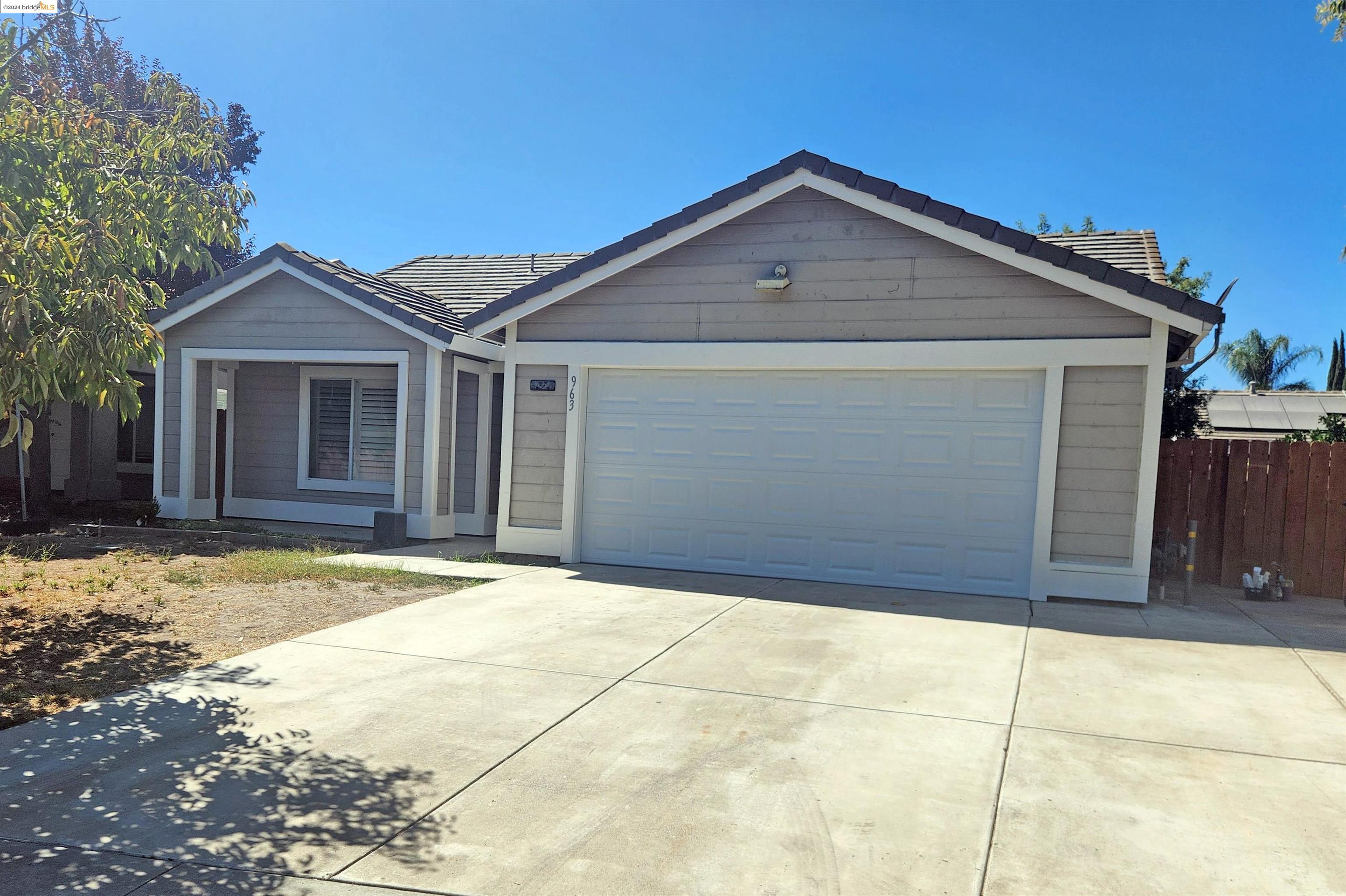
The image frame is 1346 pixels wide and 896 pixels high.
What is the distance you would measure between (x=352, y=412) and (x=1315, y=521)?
13.1 metres

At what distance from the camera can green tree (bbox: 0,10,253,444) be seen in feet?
17.6

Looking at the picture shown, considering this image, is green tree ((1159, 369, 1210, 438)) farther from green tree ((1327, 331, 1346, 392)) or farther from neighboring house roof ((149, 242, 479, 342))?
green tree ((1327, 331, 1346, 392))

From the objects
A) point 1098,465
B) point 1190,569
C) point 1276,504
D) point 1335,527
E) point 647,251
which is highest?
point 647,251

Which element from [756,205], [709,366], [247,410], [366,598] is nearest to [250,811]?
[366,598]

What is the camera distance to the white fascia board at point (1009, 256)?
8312mm

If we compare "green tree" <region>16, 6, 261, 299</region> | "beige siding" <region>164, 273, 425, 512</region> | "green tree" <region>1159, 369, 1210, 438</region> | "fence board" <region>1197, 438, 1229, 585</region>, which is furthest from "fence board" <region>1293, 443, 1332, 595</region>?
"green tree" <region>16, 6, 261, 299</region>

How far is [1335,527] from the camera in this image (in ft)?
32.0

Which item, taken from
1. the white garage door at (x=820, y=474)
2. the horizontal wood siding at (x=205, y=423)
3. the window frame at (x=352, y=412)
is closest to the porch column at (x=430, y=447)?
the window frame at (x=352, y=412)

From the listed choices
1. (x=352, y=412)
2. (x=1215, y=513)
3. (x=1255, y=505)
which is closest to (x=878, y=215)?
(x=1215, y=513)

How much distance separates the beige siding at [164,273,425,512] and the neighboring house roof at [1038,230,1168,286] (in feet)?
27.7

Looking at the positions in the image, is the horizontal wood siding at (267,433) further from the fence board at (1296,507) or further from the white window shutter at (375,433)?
the fence board at (1296,507)

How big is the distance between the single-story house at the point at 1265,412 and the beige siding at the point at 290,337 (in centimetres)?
1828

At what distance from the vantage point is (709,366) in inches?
396

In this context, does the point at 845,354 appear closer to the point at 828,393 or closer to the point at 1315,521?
the point at 828,393
